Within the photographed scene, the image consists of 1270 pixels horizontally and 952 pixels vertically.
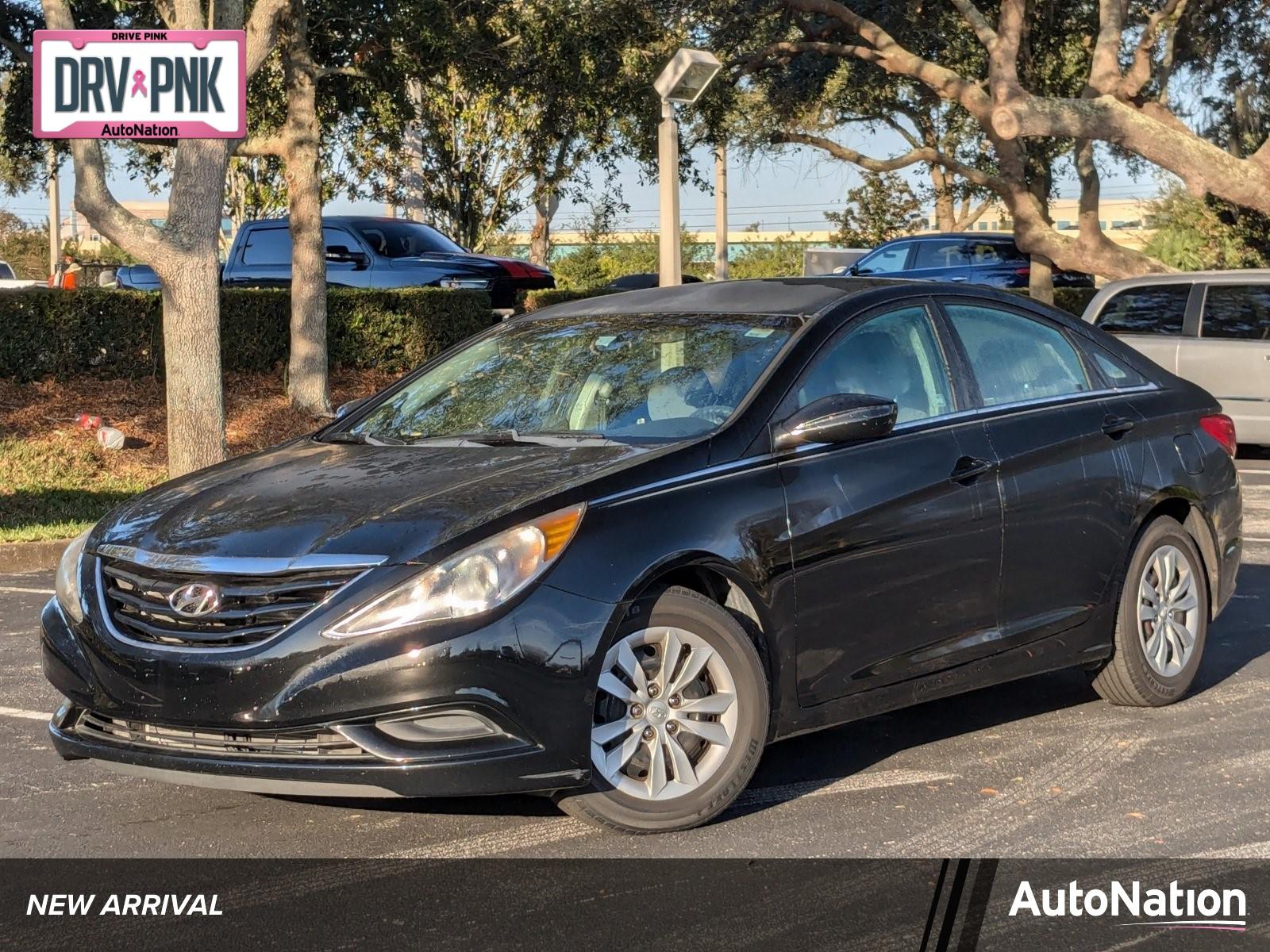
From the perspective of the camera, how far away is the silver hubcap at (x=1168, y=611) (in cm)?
625

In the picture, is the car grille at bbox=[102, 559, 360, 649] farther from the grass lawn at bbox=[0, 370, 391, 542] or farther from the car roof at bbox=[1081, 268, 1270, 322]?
the car roof at bbox=[1081, 268, 1270, 322]

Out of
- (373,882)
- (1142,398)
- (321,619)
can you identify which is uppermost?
(1142,398)

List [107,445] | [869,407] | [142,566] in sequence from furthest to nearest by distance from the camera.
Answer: [107,445] < [869,407] < [142,566]

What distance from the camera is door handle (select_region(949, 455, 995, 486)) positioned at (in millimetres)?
5523

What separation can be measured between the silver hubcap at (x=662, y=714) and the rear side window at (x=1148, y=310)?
1131 cm

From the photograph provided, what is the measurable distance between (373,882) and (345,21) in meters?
13.8

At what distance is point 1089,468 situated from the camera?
601cm

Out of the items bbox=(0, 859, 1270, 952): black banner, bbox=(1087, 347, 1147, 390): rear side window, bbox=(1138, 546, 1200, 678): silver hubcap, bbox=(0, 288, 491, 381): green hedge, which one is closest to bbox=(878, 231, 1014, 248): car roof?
bbox=(0, 288, 491, 381): green hedge

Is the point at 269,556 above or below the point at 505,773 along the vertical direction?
above

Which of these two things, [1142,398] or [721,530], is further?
[1142,398]

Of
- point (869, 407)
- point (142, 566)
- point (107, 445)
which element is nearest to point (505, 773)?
point (142, 566)

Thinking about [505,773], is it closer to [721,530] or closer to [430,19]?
[721,530]

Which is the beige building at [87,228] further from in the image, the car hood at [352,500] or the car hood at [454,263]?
the car hood at [352,500]

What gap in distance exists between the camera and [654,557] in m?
4.64
